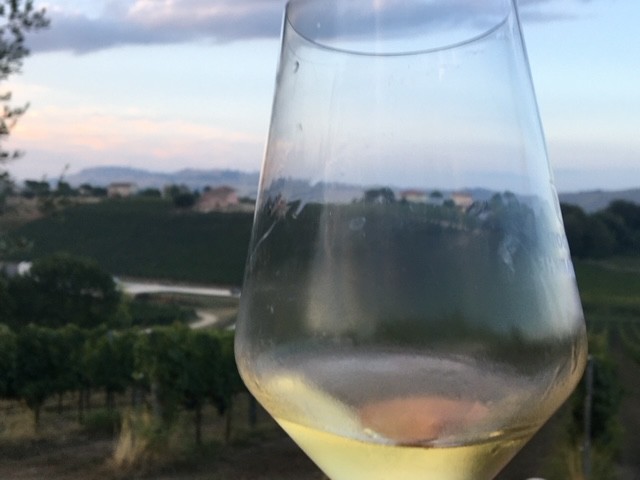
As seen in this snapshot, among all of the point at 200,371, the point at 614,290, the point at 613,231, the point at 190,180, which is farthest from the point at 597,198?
the point at 200,371

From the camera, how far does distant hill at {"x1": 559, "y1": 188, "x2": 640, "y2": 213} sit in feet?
2.53

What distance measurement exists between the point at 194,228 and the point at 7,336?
503 millimetres

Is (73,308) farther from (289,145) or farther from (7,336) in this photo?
(289,145)

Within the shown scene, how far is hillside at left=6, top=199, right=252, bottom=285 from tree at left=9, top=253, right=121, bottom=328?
34 millimetres

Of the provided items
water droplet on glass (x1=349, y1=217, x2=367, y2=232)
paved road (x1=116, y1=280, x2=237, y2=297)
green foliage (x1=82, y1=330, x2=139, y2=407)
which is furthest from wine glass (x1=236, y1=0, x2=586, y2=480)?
green foliage (x1=82, y1=330, x2=139, y2=407)

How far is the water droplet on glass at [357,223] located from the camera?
283 millimetres

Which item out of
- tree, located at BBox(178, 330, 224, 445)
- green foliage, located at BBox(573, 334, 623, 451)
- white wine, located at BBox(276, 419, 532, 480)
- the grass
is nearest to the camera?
white wine, located at BBox(276, 419, 532, 480)

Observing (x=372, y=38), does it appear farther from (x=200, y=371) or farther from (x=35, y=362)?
(x=200, y=371)

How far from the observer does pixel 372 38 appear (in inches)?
11.1

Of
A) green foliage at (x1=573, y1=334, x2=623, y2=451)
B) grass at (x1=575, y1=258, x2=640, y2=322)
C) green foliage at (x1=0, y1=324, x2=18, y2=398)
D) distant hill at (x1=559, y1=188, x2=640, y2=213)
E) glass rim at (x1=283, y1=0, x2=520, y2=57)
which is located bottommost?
green foliage at (x1=573, y1=334, x2=623, y2=451)

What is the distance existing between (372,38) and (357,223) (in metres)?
0.06

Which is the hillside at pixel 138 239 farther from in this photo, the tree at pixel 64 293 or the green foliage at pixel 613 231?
the green foliage at pixel 613 231

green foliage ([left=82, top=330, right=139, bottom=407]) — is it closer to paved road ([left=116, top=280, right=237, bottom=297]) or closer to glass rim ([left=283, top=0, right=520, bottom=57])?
paved road ([left=116, top=280, right=237, bottom=297])

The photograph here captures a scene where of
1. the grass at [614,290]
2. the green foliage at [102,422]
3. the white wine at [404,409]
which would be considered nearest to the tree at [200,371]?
Answer: the green foliage at [102,422]
